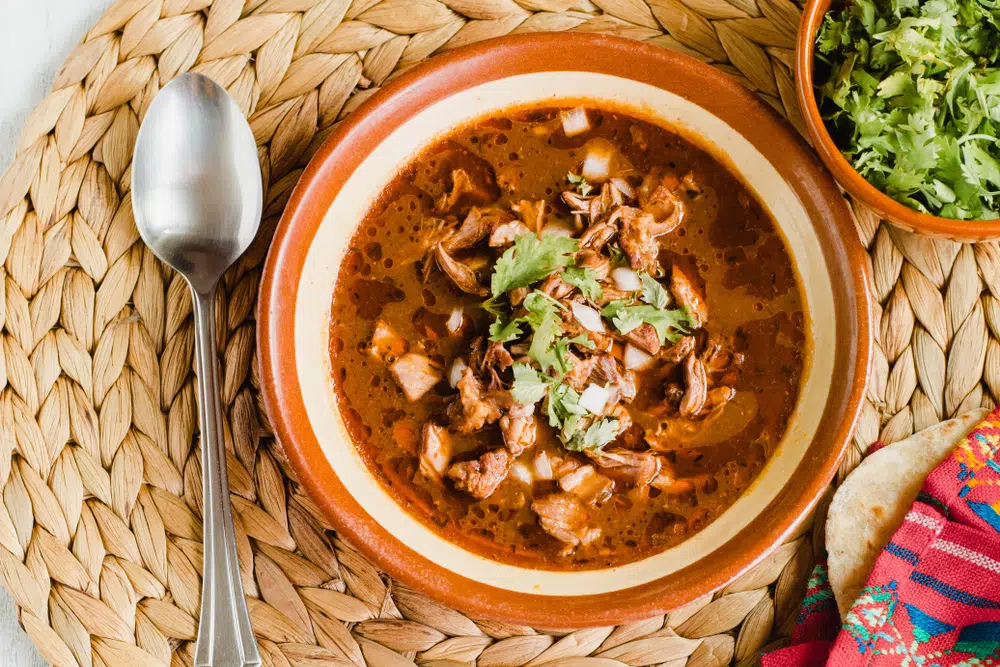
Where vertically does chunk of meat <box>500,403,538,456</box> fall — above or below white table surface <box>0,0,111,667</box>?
below

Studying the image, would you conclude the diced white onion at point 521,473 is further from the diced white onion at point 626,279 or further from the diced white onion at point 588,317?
the diced white onion at point 626,279

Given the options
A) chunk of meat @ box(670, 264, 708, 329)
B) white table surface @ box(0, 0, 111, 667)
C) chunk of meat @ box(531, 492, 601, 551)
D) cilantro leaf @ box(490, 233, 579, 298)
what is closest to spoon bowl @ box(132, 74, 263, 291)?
white table surface @ box(0, 0, 111, 667)

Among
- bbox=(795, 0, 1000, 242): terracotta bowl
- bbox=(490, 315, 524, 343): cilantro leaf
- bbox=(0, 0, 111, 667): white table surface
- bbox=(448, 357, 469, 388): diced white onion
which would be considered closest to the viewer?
bbox=(795, 0, 1000, 242): terracotta bowl

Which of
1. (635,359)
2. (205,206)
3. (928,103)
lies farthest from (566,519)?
Result: (928,103)

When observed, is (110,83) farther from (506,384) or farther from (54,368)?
(506,384)

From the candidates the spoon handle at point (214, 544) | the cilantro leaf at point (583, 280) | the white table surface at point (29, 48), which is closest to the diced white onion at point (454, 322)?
the cilantro leaf at point (583, 280)

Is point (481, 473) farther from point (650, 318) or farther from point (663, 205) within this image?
point (663, 205)

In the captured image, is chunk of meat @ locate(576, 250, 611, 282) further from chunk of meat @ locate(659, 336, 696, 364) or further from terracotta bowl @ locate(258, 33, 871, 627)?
terracotta bowl @ locate(258, 33, 871, 627)
